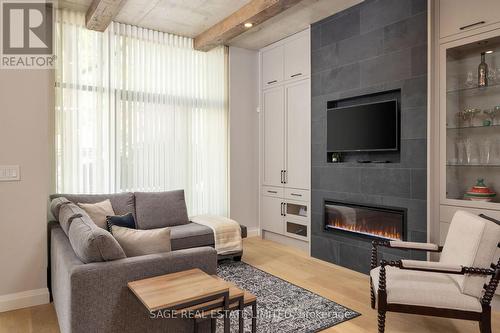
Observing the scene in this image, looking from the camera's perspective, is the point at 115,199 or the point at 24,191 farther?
the point at 115,199

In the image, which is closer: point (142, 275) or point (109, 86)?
point (142, 275)

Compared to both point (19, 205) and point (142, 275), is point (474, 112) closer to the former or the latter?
point (142, 275)

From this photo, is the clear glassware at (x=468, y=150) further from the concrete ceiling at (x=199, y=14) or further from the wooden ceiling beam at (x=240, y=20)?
the wooden ceiling beam at (x=240, y=20)

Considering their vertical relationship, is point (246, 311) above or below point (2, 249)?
below

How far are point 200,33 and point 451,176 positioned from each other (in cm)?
366

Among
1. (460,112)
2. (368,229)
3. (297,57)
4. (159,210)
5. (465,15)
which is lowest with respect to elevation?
(368,229)

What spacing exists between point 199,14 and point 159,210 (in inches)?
96.9

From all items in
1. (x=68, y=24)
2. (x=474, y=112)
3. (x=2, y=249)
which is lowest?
(x=2, y=249)

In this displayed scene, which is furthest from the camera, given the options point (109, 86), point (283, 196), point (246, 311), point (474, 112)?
point (283, 196)

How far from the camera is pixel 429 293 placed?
2.29m

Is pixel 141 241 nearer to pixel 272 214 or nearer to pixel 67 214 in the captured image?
pixel 67 214

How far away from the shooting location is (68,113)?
13.2ft

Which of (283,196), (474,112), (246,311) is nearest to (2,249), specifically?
(246,311)

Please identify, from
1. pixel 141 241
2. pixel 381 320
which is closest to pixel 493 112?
pixel 381 320
